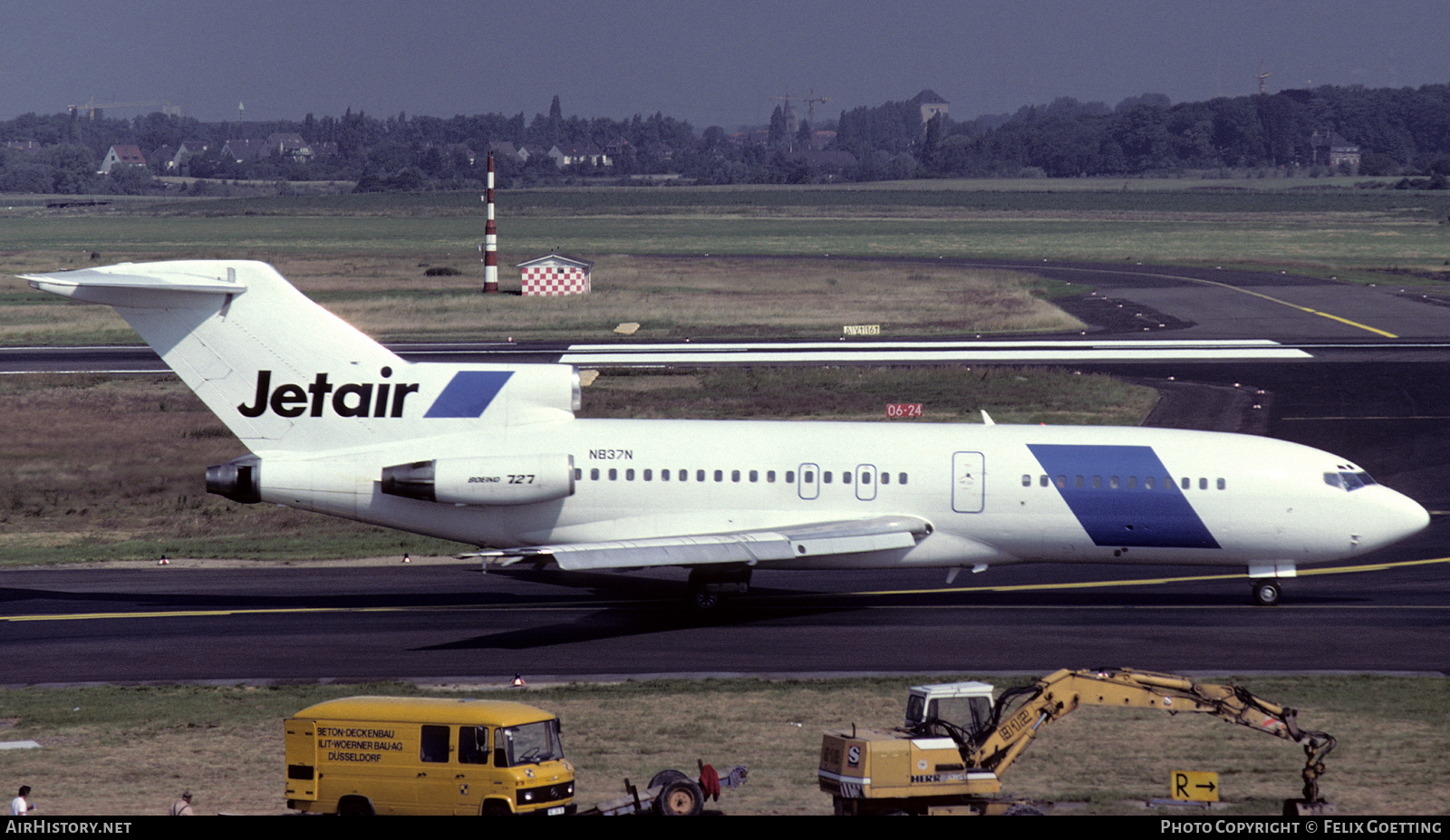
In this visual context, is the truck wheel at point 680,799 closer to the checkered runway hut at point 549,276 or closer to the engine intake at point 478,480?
the engine intake at point 478,480

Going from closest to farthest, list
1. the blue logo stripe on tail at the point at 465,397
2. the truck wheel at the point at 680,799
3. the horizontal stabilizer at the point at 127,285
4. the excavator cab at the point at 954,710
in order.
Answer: the truck wheel at the point at 680,799 → the excavator cab at the point at 954,710 → the horizontal stabilizer at the point at 127,285 → the blue logo stripe on tail at the point at 465,397

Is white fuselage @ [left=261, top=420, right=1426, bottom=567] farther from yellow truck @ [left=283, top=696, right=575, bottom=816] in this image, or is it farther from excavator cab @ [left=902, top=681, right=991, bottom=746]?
yellow truck @ [left=283, top=696, right=575, bottom=816]

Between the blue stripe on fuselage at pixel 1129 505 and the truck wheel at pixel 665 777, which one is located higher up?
the blue stripe on fuselage at pixel 1129 505

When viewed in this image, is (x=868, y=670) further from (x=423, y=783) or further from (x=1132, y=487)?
(x=423, y=783)

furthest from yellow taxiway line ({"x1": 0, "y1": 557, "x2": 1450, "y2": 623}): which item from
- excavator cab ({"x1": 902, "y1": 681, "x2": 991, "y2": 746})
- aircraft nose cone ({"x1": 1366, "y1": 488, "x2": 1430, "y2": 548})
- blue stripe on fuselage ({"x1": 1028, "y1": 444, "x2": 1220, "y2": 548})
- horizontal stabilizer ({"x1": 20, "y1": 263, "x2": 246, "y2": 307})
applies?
excavator cab ({"x1": 902, "y1": 681, "x2": 991, "y2": 746})

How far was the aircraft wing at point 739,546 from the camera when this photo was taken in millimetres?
27328

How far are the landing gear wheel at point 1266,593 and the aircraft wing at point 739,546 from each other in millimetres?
7216

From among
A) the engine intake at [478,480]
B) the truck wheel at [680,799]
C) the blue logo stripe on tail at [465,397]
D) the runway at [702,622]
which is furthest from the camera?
the blue logo stripe on tail at [465,397]

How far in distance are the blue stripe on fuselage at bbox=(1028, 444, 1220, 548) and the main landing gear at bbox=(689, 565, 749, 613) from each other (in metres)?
6.60

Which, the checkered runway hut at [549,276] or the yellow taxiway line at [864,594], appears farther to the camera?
the checkered runway hut at [549,276]

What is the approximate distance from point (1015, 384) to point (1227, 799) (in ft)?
131

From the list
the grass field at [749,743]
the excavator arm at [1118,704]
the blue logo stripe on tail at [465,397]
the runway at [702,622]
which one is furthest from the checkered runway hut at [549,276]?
the excavator arm at [1118,704]

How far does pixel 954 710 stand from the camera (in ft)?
64.1

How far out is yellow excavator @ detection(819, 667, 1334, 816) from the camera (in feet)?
57.9
